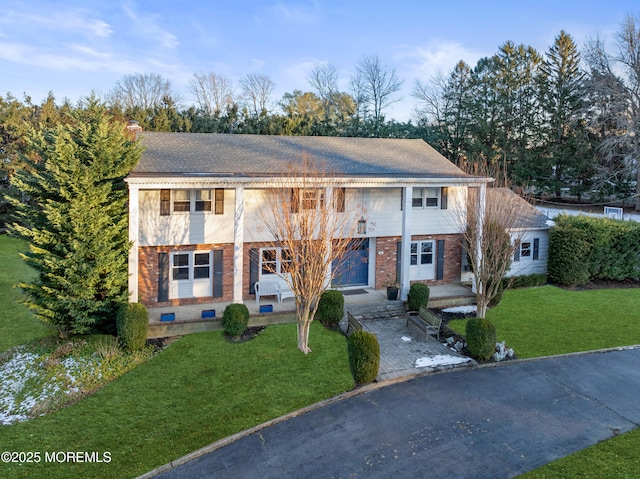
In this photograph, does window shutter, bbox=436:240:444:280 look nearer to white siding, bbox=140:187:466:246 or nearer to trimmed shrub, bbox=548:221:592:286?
white siding, bbox=140:187:466:246

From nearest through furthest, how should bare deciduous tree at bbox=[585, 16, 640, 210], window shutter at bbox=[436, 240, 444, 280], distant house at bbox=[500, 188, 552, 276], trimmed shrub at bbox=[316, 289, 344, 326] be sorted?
trimmed shrub at bbox=[316, 289, 344, 326]
window shutter at bbox=[436, 240, 444, 280]
distant house at bbox=[500, 188, 552, 276]
bare deciduous tree at bbox=[585, 16, 640, 210]

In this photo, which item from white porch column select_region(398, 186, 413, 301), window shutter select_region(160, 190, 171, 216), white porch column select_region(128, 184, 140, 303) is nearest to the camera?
white porch column select_region(128, 184, 140, 303)

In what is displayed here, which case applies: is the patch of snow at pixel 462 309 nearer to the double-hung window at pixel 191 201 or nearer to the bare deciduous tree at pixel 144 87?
the double-hung window at pixel 191 201

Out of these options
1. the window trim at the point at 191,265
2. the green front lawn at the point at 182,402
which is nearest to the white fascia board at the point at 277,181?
the window trim at the point at 191,265

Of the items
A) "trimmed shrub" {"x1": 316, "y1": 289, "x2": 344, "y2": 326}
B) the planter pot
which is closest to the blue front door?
the planter pot

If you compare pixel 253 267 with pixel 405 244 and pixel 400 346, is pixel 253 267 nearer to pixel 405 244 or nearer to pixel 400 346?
pixel 405 244

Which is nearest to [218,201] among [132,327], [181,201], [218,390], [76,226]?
[181,201]
